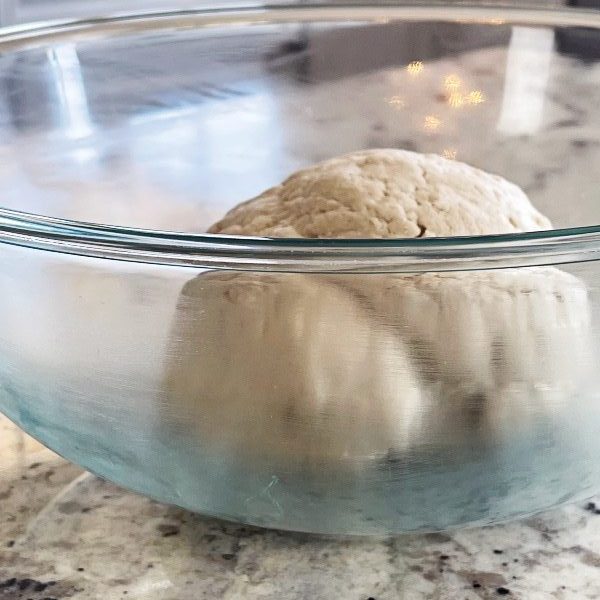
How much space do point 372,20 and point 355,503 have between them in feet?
1.92

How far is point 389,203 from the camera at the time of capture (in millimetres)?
501

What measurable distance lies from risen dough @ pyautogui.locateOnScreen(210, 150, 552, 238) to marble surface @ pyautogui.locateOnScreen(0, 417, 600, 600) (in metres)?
0.16

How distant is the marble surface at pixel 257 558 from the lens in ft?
1.45

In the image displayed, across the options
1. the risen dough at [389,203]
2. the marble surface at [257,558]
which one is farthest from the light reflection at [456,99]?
the marble surface at [257,558]

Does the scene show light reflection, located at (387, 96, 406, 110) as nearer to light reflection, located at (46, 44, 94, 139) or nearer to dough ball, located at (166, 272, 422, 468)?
light reflection, located at (46, 44, 94, 139)

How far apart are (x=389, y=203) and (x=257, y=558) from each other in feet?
0.66

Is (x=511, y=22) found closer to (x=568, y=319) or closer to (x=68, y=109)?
(x=68, y=109)

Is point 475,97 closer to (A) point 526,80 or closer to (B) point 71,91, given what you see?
(A) point 526,80

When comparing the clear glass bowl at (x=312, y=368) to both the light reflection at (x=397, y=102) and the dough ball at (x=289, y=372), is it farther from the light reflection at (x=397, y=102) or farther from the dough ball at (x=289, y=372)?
the light reflection at (x=397, y=102)

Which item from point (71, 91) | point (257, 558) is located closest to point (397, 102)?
point (71, 91)

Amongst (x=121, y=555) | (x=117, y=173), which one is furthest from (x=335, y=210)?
(x=117, y=173)

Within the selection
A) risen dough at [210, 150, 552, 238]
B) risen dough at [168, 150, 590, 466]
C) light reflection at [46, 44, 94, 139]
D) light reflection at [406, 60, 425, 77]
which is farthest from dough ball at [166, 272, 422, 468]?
light reflection at [406, 60, 425, 77]

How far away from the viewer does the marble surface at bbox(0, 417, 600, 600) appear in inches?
17.4

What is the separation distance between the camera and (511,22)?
0.86 metres
